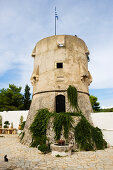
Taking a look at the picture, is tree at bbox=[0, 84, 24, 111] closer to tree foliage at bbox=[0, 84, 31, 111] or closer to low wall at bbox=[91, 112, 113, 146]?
tree foliage at bbox=[0, 84, 31, 111]

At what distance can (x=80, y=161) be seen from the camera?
7.97 m

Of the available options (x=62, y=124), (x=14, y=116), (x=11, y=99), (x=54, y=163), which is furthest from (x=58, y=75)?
(x=11, y=99)

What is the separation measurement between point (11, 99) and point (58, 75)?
2142 centimetres

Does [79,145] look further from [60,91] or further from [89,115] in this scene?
[60,91]

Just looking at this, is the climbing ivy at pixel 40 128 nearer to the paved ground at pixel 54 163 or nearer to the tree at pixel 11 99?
the paved ground at pixel 54 163

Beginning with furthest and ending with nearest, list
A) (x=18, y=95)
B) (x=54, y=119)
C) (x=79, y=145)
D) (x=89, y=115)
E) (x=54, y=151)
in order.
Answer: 1. (x=18, y=95)
2. (x=89, y=115)
3. (x=54, y=119)
4. (x=79, y=145)
5. (x=54, y=151)

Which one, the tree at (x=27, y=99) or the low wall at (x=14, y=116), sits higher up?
the tree at (x=27, y=99)

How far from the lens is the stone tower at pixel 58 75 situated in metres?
13.6

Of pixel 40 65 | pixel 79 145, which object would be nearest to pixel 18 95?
pixel 40 65

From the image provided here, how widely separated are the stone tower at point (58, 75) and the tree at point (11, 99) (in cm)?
1794

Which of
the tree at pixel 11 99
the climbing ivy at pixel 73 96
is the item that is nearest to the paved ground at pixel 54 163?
the climbing ivy at pixel 73 96

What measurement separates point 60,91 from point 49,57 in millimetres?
3955

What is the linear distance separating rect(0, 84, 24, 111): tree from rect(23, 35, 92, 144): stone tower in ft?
58.9

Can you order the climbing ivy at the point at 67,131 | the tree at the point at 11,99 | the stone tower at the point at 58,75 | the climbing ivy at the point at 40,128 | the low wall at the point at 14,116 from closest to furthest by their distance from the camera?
the climbing ivy at the point at 67,131
the climbing ivy at the point at 40,128
the stone tower at the point at 58,75
the low wall at the point at 14,116
the tree at the point at 11,99
